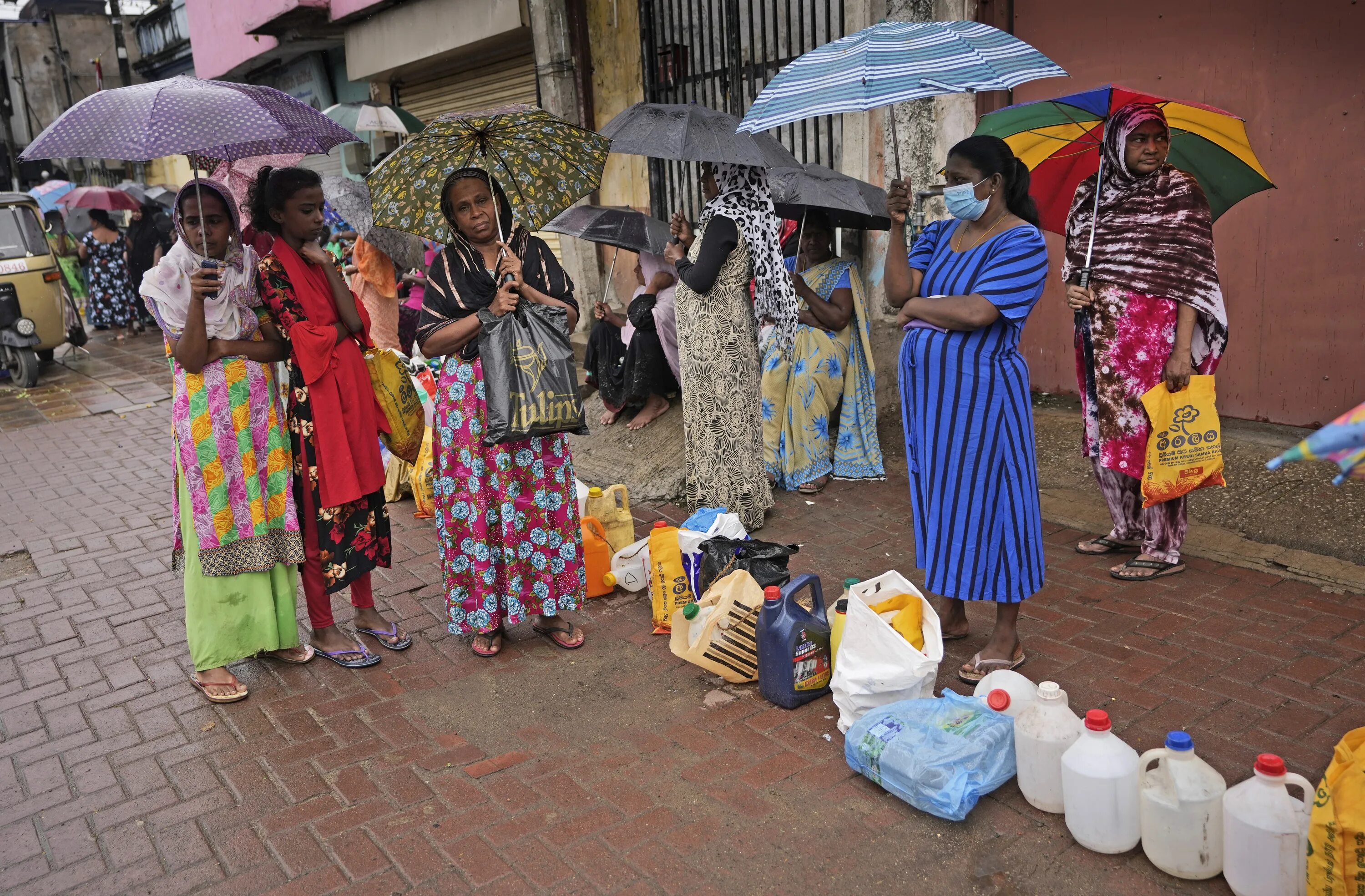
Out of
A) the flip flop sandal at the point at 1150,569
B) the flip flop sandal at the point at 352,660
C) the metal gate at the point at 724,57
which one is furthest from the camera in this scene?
the metal gate at the point at 724,57

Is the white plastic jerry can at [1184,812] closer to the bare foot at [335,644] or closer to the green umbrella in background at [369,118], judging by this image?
the bare foot at [335,644]

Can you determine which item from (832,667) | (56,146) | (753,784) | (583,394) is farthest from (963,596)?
(583,394)

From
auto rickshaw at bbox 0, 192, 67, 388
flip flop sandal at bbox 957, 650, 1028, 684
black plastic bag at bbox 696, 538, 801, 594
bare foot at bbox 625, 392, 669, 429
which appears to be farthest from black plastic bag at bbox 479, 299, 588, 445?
auto rickshaw at bbox 0, 192, 67, 388

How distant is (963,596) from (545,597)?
1703 millimetres

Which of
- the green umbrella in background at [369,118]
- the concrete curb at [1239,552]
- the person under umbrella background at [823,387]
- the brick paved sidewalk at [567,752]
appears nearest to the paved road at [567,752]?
the brick paved sidewalk at [567,752]

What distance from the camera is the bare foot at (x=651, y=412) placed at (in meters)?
7.67

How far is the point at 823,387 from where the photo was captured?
6.35m

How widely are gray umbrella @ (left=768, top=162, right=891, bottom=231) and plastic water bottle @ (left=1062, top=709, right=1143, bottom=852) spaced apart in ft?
11.0

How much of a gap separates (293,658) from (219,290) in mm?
1592

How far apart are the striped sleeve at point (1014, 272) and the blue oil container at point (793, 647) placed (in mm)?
1198

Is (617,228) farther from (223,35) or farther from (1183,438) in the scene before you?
(223,35)

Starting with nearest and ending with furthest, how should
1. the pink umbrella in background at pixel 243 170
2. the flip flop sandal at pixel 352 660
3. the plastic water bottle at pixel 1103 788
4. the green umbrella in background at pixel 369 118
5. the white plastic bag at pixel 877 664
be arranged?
the plastic water bottle at pixel 1103 788, the white plastic bag at pixel 877 664, the flip flop sandal at pixel 352 660, the pink umbrella in background at pixel 243 170, the green umbrella in background at pixel 369 118

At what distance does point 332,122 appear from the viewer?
4.52 meters

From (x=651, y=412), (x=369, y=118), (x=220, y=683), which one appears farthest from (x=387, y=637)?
(x=369, y=118)
